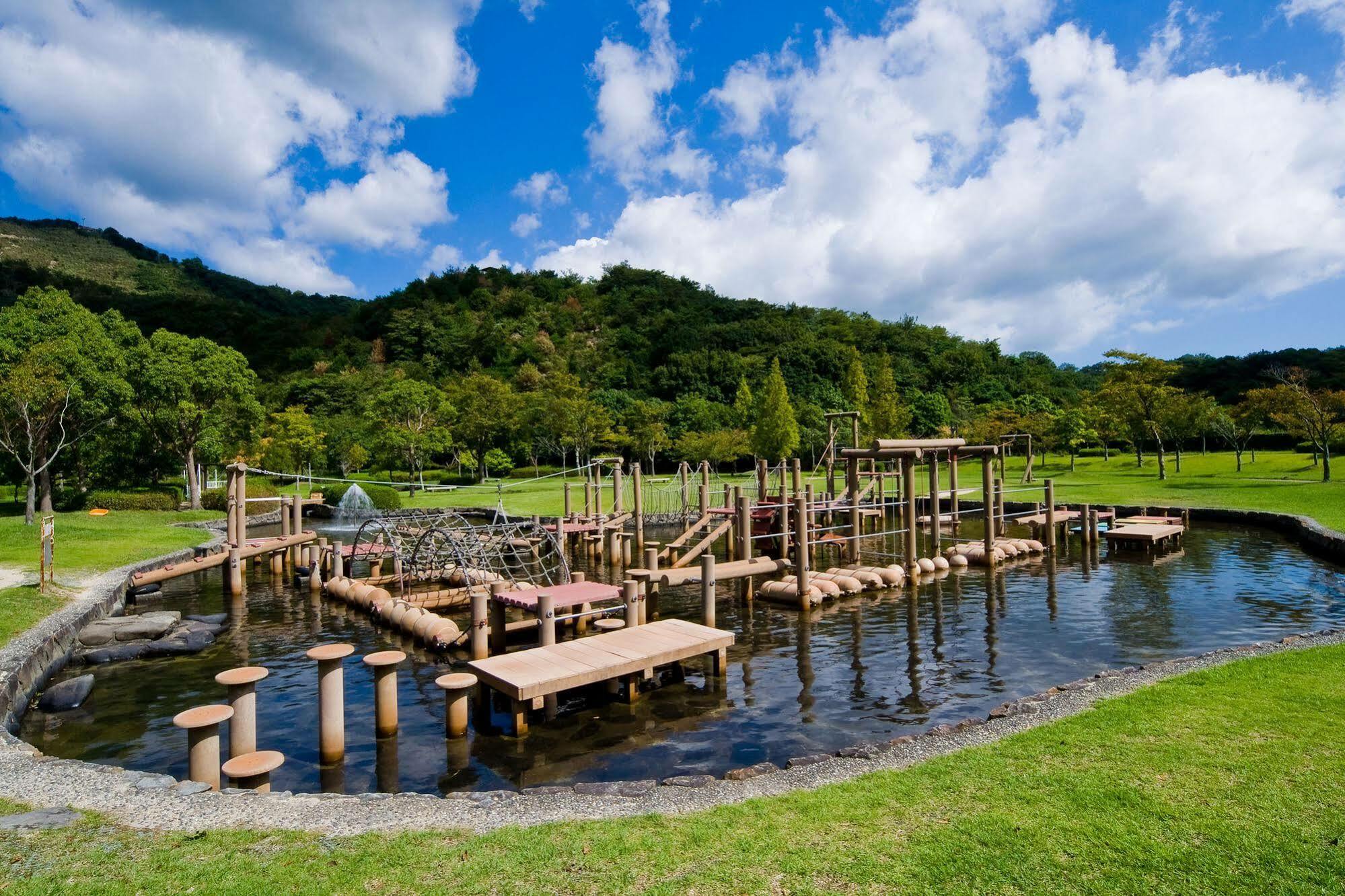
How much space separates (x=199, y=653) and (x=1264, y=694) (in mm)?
16309

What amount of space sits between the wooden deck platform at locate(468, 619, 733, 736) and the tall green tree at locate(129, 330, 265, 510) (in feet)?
99.2

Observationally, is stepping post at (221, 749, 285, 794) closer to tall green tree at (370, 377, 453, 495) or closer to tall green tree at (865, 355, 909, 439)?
tall green tree at (370, 377, 453, 495)

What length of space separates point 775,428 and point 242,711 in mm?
48897

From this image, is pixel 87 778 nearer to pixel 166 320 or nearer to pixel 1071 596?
pixel 1071 596

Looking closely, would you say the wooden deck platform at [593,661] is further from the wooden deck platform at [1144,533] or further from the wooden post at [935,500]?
the wooden deck platform at [1144,533]

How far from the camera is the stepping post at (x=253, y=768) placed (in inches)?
283

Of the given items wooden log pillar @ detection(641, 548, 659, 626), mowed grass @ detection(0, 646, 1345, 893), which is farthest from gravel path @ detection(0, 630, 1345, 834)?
wooden log pillar @ detection(641, 548, 659, 626)

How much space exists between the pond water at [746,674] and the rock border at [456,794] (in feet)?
4.30

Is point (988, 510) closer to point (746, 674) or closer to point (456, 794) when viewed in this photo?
point (746, 674)

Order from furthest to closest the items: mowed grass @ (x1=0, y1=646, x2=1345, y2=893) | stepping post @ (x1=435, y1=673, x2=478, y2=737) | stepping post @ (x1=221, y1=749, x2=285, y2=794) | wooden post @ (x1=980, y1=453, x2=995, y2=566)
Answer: wooden post @ (x1=980, y1=453, x2=995, y2=566) → stepping post @ (x1=435, y1=673, x2=478, y2=737) → stepping post @ (x1=221, y1=749, x2=285, y2=794) → mowed grass @ (x1=0, y1=646, x2=1345, y2=893)

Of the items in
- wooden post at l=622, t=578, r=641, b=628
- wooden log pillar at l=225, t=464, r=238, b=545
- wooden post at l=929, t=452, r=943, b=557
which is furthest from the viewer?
wooden log pillar at l=225, t=464, r=238, b=545

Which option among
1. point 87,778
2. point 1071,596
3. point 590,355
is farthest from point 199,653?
point 590,355

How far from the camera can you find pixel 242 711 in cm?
796

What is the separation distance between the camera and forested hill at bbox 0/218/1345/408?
7575 centimetres
